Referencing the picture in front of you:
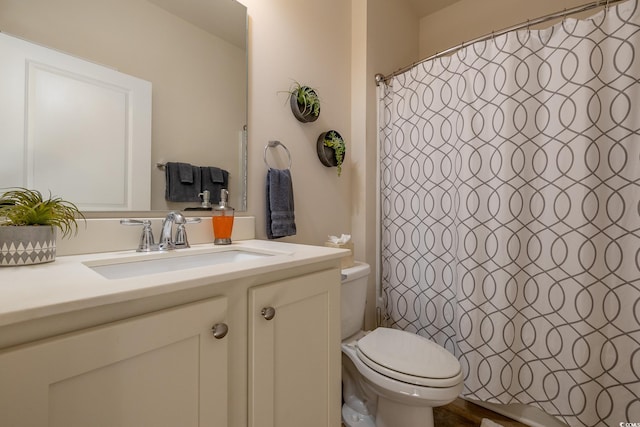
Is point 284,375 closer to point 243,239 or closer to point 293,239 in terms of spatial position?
point 243,239

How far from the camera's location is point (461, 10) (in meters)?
2.14

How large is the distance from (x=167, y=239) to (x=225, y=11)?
0.98 metres

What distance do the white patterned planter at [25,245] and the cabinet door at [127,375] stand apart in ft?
1.27

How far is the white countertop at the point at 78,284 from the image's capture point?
398 mm

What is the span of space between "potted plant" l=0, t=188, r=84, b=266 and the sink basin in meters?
0.10

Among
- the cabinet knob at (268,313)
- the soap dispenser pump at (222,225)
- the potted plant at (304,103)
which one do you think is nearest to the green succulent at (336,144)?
the potted plant at (304,103)

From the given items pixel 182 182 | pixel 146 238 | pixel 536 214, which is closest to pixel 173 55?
pixel 182 182

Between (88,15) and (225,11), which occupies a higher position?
(225,11)

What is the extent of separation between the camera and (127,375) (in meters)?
0.48

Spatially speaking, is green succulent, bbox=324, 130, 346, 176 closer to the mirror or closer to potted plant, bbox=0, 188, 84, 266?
the mirror

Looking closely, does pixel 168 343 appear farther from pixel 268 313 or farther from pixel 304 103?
pixel 304 103

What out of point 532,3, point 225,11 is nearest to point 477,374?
point 225,11

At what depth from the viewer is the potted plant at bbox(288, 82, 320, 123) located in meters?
1.44

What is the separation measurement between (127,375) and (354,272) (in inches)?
38.9
